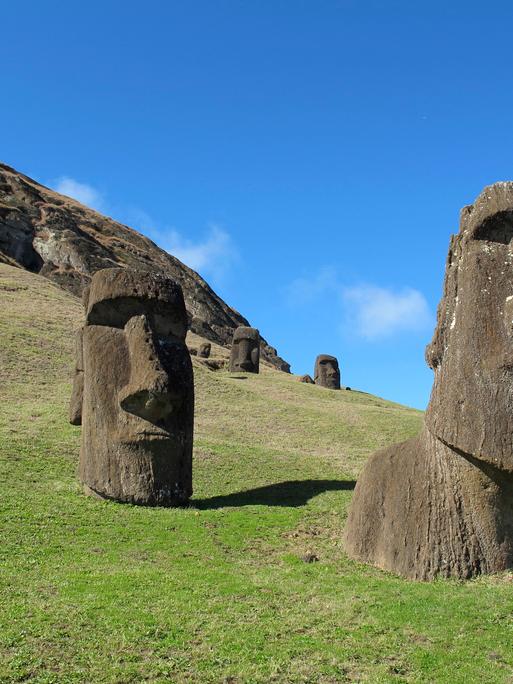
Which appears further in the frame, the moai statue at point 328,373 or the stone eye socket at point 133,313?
the moai statue at point 328,373

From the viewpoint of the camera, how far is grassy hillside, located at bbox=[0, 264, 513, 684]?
6254mm

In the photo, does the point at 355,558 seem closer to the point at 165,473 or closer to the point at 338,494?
the point at 165,473

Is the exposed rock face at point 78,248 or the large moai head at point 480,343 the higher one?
the exposed rock face at point 78,248

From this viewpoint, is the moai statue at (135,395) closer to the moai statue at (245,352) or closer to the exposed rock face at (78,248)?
the moai statue at (245,352)

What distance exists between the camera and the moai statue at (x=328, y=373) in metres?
44.3

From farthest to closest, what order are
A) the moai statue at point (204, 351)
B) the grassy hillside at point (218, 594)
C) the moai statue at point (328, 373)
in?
the moai statue at point (204, 351)
the moai statue at point (328, 373)
the grassy hillside at point (218, 594)

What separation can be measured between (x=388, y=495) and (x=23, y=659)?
475cm

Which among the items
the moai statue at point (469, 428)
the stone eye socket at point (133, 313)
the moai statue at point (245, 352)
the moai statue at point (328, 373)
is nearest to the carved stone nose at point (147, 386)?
the stone eye socket at point (133, 313)

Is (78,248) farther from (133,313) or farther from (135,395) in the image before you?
(135,395)

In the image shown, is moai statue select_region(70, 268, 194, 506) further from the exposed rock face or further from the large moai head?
the exposed rock face

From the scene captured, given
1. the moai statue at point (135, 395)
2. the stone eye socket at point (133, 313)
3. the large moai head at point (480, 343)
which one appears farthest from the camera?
the stone eye socket at point (133, 313)

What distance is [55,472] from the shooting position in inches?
606

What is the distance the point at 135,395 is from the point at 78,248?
6973cm

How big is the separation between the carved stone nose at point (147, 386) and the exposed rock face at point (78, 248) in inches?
1991
